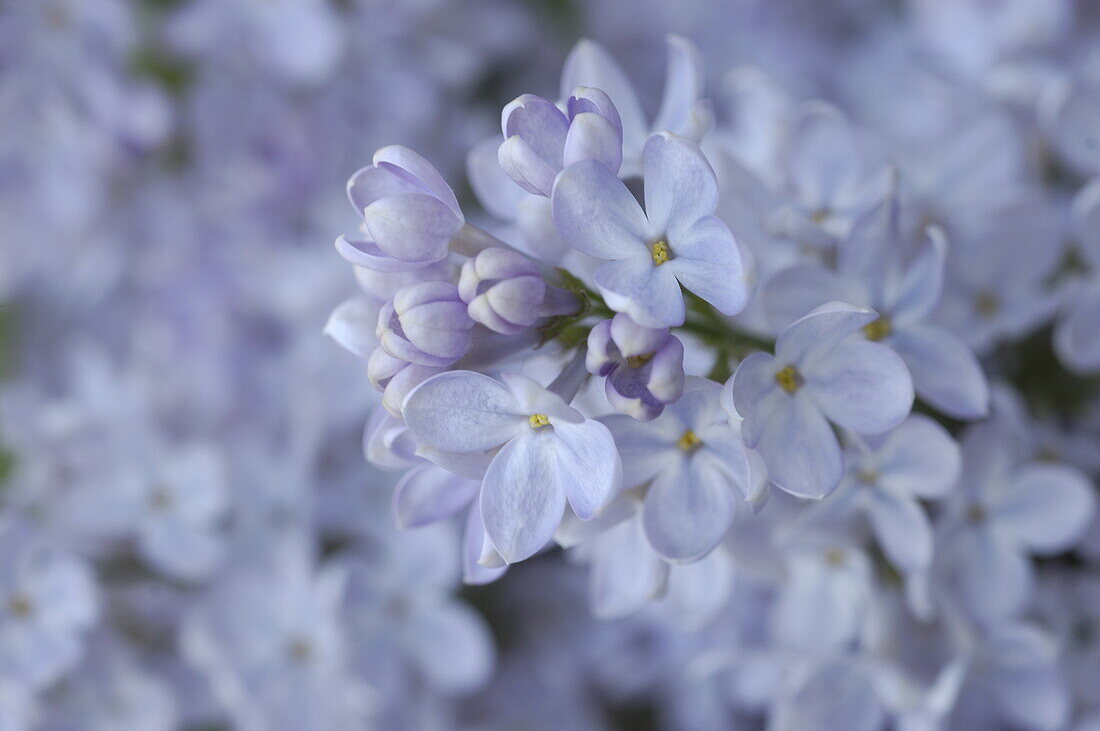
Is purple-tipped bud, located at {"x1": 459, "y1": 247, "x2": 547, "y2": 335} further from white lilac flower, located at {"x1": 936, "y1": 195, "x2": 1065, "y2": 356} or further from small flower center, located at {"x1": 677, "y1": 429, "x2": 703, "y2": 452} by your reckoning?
white lilac flower, located at {"x1": 936, "y1": 195, "x2": 1065, "y2": 356}

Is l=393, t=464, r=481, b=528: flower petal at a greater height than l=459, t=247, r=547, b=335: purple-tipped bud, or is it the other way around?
l=459, t=247, r=547, b=335: purple-tipped bud

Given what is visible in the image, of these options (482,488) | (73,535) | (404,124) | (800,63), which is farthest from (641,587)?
(800,63)

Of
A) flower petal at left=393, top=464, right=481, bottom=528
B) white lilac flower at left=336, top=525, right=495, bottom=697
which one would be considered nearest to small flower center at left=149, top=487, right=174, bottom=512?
white lilac flower at left=336, top=525, right=495, bottom=697

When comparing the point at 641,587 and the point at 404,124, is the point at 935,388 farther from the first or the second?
the point at 404,124

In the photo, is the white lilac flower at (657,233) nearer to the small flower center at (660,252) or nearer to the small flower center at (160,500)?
the small flower center at (660,252)

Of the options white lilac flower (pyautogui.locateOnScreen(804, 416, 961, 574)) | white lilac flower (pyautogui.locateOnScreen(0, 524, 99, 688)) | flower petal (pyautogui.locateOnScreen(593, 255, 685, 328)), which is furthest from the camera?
white lilac flower (pyautogui.locateOnScreen(0, 524, 99, 688))

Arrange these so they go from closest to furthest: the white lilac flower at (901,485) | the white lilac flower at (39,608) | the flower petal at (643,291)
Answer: the flower petal at (643,291) < the white lilac flower at (901,485) < the white lilac flower at (39,608)

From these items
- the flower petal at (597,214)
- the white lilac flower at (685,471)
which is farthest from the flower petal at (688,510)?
the flower petal at (597,214)
